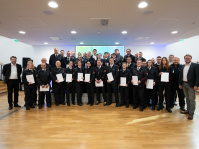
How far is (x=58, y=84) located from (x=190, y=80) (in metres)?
3.87

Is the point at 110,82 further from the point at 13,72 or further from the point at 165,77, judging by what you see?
the point at 13,72

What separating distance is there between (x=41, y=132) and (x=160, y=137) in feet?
7.83

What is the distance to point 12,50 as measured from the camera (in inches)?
348

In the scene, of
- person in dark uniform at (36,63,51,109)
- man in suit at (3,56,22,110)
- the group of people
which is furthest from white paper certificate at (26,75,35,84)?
man in suit at (3,56,22,110)

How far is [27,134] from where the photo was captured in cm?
233

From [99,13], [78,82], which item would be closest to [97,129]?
[78,82]

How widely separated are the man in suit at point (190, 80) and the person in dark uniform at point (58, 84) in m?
3.66

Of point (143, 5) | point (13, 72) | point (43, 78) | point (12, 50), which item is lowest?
point (43, 78)

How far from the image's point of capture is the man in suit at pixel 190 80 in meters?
2.94

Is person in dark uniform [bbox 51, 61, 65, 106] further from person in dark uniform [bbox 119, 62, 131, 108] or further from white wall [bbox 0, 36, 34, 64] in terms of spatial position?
white wall [bbox 0, 36, 34, 64]

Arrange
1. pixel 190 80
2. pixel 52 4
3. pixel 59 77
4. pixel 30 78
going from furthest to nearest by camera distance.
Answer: pixel 59 77 → pixel 30 78 → pixel 52 4 → pixel 190 80

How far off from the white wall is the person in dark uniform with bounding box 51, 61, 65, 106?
6816 mm

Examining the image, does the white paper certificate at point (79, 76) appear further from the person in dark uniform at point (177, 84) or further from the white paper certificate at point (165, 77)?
the person in dark uniform at point (177, 84)

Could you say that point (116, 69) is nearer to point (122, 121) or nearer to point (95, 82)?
point (95, 82)
